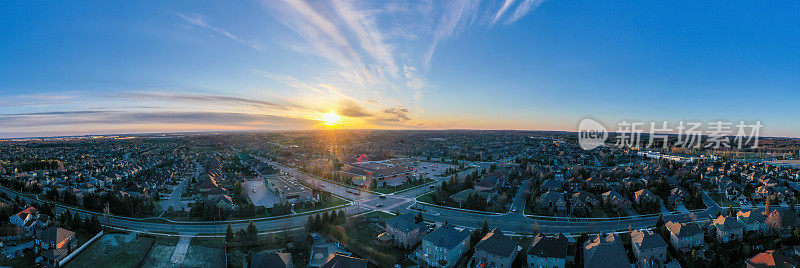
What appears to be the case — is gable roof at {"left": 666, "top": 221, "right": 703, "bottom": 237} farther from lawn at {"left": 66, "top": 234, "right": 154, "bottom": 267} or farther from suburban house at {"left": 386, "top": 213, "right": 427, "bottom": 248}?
lawn at {"left": 66, "top": 234, "right": 154, "bottom": 267}

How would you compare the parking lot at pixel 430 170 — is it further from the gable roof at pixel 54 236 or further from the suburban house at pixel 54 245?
the gable roof at pixel 54 236

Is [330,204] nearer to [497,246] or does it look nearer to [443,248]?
[443,248]

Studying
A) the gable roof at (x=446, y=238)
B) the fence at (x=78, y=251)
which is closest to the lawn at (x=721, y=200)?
the gable roof at (x=446, y=238)

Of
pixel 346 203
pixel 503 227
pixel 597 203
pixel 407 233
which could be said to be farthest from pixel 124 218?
pixel 597 203

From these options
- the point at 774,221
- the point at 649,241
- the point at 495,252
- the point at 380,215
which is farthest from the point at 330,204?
the point at 774,221

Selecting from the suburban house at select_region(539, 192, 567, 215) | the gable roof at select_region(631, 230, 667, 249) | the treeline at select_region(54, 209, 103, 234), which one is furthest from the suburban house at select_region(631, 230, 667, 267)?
the treeline at select_region(54, 209, 103, 234)

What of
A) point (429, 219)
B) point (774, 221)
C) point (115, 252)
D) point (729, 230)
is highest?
point (774, 221)

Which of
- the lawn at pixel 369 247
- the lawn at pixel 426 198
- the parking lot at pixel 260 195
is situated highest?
the lawn at pixel 426 198
